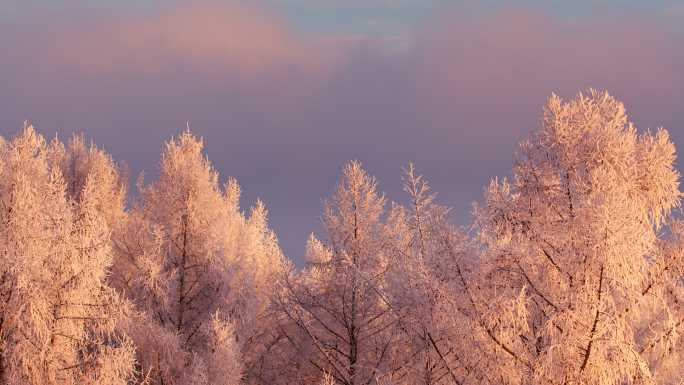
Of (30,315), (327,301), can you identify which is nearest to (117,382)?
(30,315)

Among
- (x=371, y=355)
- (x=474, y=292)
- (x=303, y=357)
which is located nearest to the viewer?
(x=474, y=292)

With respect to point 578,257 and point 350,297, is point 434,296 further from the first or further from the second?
point 350,297

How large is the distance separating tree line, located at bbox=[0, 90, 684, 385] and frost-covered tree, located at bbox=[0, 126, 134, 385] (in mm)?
34

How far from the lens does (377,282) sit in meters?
16.3

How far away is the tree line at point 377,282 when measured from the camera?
34.0 ft

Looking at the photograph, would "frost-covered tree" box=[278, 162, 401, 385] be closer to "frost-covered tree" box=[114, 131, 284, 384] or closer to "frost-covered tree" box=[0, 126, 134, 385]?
"frost-covered tree" box=[114, 131, 284, 384]

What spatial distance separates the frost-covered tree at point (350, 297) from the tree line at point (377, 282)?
4 centimetres

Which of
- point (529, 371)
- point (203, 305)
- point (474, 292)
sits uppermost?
point (203, 305)

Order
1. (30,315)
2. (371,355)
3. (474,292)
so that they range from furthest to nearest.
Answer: (371,355), (30,315), (474,292)

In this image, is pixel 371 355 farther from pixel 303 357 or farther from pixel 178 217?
pixel 178 217

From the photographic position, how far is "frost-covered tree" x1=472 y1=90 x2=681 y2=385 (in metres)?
10.0

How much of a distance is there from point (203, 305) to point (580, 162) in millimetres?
10817

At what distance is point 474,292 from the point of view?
1163 cm

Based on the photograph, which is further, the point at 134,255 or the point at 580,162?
the point at 134,255
